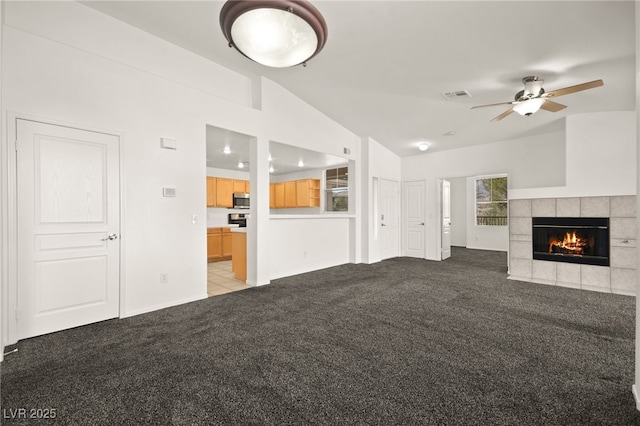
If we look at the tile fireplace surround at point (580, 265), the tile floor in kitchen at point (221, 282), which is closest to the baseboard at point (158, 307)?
the tile floor in kitchen at point (221, 282)

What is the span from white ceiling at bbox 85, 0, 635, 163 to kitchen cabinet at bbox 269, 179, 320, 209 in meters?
3.53

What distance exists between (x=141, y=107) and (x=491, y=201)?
964 cm

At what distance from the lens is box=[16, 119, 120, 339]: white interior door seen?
2.75 m

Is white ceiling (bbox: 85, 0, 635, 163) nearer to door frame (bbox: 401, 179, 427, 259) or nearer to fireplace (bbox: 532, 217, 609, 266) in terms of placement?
fireplace (bbox: 532, 217, 609, 266)

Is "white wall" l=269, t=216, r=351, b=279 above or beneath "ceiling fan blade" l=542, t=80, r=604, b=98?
beneath

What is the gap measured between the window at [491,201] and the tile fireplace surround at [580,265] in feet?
13.4

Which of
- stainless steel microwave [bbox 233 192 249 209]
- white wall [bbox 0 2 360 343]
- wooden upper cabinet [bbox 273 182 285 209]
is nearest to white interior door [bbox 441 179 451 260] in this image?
wooden upper cabinet [bbox 273 182 285 209]

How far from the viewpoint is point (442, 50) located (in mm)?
3436

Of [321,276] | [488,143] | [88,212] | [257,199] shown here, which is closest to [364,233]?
[321,276]

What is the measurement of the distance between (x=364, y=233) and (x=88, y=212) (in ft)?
16.8

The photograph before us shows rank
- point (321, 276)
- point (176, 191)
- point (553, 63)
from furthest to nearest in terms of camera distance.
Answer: point (321, 276) < point (176, 191) < point (553, 63)

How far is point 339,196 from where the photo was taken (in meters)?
8.57

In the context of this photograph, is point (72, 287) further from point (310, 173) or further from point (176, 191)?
point (310, 173)

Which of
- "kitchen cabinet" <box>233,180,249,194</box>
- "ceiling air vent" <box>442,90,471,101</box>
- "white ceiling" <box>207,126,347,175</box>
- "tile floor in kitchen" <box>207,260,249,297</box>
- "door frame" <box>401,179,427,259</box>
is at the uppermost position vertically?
"ceiling air vent" <box>442,90,471,101</box>
